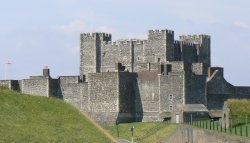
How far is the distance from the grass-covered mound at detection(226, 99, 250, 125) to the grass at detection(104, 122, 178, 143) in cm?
720

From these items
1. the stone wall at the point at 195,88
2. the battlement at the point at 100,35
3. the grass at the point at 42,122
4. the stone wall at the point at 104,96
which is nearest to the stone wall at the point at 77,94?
the stone wall at the point at 104,96

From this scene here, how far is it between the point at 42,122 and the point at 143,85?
52290 mm

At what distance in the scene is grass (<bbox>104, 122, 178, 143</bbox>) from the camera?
7050 centimetres

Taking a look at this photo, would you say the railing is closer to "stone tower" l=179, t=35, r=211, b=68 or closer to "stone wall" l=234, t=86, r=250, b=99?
"stone wall" l=234, t=86, r=250, b=99

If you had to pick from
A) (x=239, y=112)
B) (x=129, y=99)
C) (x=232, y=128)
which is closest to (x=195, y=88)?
(x=129, y=99)

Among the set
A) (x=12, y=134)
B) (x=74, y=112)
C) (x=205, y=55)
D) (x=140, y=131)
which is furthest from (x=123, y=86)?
(x=12, y=134)

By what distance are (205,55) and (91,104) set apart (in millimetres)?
21223

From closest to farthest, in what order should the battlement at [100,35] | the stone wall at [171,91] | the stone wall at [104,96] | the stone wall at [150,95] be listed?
1. the stone wall at [171,91]
2. the stone wall at [150,95]
3. the stone wall at [104,96]
4. the battlement at [100,35]

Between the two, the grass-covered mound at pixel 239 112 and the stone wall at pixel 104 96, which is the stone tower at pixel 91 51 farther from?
the grass-covered mound at pixel 239 112

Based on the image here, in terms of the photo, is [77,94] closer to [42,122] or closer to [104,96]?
[104,96]

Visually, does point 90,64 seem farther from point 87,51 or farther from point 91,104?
point 91,104

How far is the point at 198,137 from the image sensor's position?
204 ft

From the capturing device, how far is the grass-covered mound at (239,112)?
2451 inches

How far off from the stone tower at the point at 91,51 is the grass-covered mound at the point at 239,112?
36.4 metres
